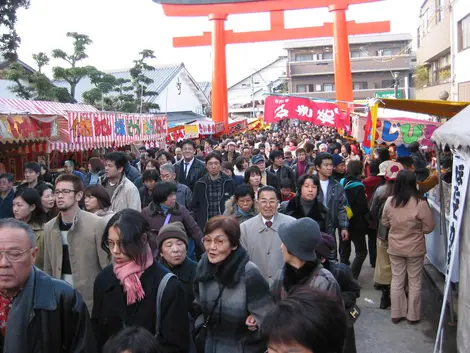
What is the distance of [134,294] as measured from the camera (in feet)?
8.19

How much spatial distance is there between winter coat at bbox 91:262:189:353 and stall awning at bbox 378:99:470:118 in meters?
4.55

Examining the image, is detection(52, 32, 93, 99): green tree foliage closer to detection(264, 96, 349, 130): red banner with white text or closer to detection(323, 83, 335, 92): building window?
detection(264, 96, 349, 130): red banner with white text

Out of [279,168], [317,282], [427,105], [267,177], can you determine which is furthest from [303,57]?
[317,282]

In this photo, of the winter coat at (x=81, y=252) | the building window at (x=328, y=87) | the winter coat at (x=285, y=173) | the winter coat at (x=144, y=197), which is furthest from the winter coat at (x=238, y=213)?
the building window at (x=328, y=87)

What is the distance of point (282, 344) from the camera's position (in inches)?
57.9

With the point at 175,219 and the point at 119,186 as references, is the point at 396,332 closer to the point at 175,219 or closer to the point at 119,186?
the point at 175,219

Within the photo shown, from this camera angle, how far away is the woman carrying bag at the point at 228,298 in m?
2.71

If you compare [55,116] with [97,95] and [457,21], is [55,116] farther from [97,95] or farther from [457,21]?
[457,21]

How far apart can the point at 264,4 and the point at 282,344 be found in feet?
80.2

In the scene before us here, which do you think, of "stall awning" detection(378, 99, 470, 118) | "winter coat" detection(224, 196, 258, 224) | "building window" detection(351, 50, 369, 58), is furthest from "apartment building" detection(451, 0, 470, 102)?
"building window" detection(351, 50, 369, 58)

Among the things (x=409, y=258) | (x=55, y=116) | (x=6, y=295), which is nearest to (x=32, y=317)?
(x=6, y=295)

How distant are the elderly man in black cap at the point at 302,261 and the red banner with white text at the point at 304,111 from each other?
747 centimetres

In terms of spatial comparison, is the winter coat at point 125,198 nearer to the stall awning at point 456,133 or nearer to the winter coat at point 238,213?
the winter coat at point 238,213

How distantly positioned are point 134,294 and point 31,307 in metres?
0.55
